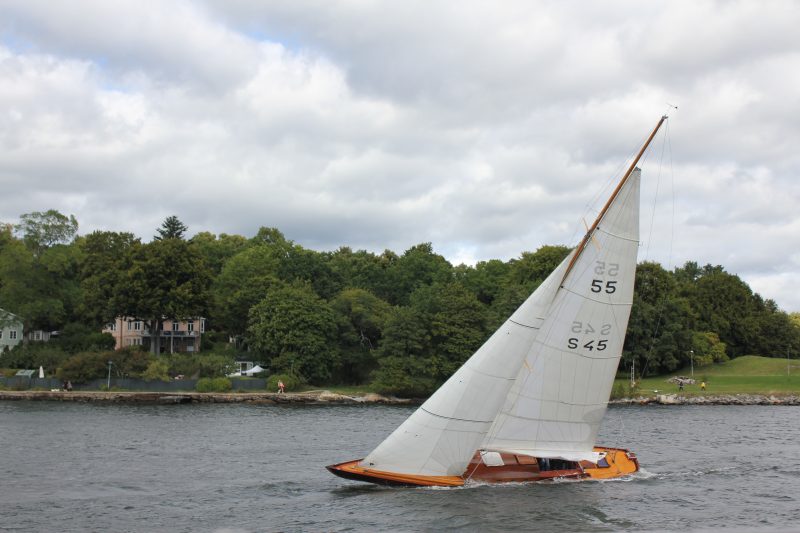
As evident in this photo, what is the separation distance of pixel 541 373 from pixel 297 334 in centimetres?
5656

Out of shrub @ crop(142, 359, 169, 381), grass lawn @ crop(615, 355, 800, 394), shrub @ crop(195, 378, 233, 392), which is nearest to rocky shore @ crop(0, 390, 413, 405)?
shrub @ crop(195, 378, 233, 392)

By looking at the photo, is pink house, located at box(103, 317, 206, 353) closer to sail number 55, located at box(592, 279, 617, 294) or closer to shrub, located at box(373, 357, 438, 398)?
shrub, located at box(373, 357, 438, 398)

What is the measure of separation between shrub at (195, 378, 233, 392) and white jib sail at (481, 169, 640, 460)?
54.7 m

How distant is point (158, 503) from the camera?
2845 cm

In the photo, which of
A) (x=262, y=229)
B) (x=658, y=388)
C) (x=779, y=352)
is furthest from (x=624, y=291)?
(x=262, y=229)

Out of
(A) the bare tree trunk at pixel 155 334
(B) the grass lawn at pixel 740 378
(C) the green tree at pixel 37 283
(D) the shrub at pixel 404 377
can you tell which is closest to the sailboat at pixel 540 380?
(D) the shrub at pixel 404 377

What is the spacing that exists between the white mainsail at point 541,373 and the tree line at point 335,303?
48726mm

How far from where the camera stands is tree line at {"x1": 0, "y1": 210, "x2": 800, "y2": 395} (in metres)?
82.5

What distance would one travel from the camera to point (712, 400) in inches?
3044

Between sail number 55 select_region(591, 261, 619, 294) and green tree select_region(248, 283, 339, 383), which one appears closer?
sail number 55 select_region(591, 261, 619, 294)

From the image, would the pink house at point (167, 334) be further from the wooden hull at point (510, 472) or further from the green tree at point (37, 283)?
the wooden hull at point (510, 472)

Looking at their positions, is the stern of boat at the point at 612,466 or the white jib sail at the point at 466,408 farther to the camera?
the stern of boat at the point at 612,466

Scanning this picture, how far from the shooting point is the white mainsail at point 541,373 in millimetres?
28188

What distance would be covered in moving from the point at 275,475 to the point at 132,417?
95.8ft
